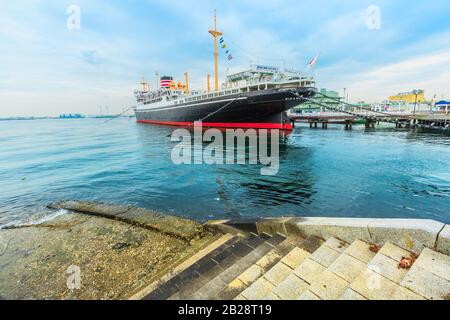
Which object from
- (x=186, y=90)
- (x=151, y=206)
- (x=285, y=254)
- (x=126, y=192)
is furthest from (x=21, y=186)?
(x=186, y=90)

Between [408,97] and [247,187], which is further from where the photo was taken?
[408,97]

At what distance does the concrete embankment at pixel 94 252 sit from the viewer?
399 cm

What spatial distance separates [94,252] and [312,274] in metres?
5.03

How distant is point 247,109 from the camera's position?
109 ft

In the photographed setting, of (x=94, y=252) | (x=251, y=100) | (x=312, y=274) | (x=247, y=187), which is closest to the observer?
(x=312, y=274)

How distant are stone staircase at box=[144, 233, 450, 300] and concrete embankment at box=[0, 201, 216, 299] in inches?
36.1

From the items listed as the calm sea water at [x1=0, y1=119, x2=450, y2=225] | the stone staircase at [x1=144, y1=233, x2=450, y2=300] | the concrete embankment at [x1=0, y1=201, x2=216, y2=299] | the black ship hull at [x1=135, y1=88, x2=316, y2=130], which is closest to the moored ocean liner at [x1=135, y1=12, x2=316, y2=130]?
the black ship hull at [x1=135, y1=88, x2=316, y2=130]

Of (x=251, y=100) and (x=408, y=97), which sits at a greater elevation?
(x=408, y=97)

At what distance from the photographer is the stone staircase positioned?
8.75ft

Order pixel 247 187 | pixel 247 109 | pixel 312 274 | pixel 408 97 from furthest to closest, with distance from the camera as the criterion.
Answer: pixel 408 97 → pixel 247 109 → pixel 247 187 → pixel 312 274

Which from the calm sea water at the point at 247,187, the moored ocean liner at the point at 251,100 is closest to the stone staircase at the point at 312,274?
the calm sea water at the point at 247,187

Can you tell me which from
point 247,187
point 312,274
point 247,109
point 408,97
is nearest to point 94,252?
point 312,274

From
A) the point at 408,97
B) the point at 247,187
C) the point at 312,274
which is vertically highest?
the point at 408,97

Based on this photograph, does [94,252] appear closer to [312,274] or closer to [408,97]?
[312,274]
